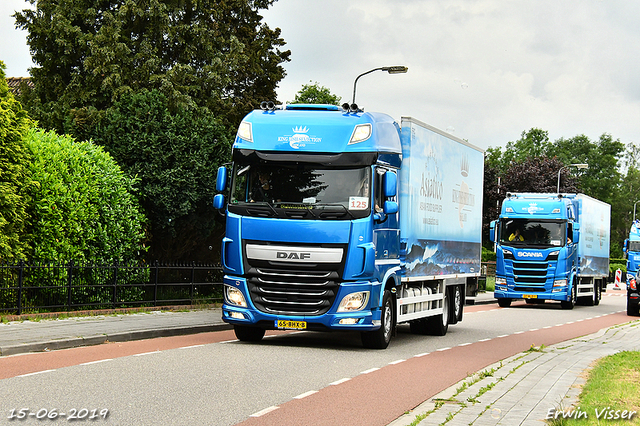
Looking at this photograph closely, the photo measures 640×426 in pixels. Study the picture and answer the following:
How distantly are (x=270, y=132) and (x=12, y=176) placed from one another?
629 cm

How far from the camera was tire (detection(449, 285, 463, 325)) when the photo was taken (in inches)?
738

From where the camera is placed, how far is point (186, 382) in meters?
9.68

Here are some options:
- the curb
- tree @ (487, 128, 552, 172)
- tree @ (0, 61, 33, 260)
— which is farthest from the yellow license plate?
tree @ (487, 128, 552, 172)

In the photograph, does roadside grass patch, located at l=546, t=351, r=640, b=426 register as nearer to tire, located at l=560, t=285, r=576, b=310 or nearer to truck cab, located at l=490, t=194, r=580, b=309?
truck cab, located at l=490, t=194, r=580, b=309

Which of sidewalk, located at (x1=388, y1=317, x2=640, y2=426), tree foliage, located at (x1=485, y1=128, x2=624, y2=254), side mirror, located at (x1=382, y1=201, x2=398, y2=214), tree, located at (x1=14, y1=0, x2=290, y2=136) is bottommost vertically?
sidewalk, located at (x1=388, y1=317, x2=640, y2=426)

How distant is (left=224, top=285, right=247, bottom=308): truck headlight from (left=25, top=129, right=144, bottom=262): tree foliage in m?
5.86

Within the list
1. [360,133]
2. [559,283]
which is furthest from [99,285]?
[559,283]

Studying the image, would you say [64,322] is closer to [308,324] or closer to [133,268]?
[133,268]

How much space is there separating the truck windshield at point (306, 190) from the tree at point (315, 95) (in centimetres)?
5234

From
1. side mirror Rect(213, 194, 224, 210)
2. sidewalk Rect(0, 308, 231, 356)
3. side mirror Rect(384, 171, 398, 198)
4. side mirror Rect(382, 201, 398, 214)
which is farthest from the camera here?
side mirror Rect(213, 194, 224, 210)

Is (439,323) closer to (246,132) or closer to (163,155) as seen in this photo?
(246,132)

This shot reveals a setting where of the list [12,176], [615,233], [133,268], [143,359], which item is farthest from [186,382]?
[615,233]

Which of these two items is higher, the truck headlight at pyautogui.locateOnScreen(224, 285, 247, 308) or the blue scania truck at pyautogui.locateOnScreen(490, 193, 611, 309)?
the blue scania truck at pyautogui.locateOnScreen(490, 193, 611, 309)

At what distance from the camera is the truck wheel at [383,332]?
13.9 m
